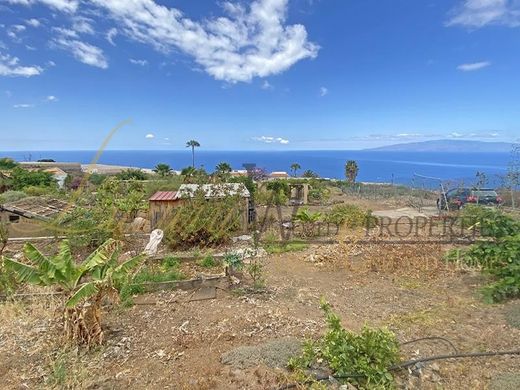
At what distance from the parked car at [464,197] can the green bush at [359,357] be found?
38.5 feet

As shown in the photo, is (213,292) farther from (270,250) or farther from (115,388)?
(270,250)

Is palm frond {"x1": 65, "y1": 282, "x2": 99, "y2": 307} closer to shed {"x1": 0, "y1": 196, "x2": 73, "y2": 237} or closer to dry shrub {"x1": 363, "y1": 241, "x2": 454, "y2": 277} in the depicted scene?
dry shrub {"x1": 363, "y1": 241, "x2": 454, "y2": 277}

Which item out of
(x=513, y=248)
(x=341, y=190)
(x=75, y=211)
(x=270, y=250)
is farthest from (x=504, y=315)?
(x=341, y=190)

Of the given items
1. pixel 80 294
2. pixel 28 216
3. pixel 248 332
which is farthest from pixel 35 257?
pixel 28 216

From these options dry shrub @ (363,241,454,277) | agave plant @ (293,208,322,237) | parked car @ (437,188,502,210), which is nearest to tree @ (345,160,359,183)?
parked car @ (437,188,502,210)

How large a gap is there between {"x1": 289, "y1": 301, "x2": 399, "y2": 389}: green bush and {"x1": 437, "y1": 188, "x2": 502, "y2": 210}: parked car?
38.5 feet

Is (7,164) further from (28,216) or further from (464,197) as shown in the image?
(464,197)

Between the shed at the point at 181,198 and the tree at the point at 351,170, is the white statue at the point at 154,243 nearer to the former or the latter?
the shed at the point at 181,198

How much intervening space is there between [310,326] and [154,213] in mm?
7061

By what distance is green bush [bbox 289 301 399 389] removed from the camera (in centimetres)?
303

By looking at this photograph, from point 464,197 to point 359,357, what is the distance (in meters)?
13.3

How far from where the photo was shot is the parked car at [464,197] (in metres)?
13.2

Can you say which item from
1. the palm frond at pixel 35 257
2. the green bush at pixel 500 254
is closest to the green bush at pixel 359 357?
the green bush at pixel 500 254

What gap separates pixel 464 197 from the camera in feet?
45.2
